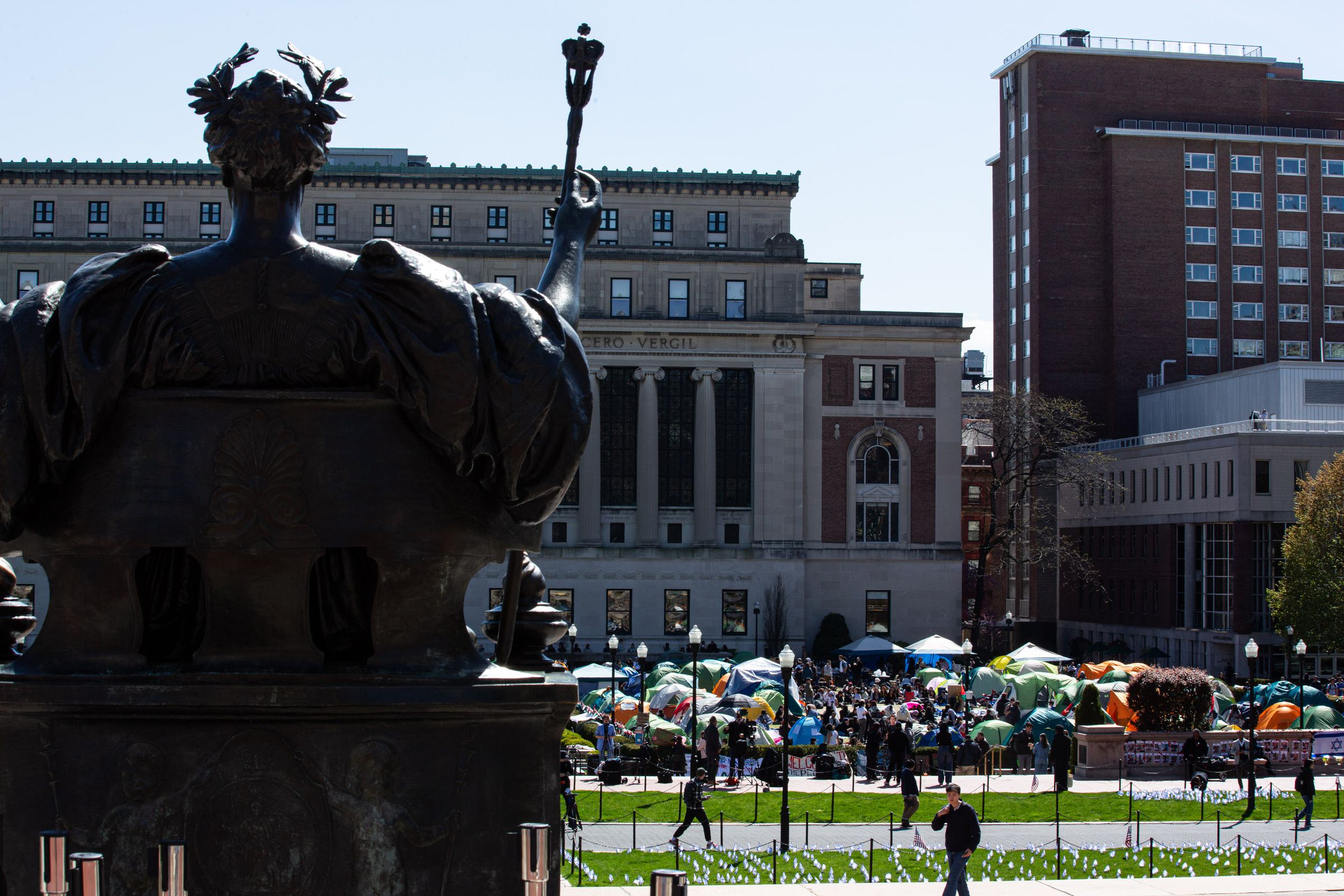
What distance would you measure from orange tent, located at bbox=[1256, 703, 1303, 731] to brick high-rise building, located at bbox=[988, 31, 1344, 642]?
5647 cm

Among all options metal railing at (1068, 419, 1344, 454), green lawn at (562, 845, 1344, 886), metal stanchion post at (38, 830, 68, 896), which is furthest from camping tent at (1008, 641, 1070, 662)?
metal stanchion post at (38, 830, 68, 896)

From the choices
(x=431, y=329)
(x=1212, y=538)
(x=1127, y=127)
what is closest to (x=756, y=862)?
(x=431, y=329)

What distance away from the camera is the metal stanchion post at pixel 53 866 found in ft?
13.8

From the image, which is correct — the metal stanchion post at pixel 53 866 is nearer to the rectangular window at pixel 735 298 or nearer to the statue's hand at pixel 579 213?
the statue's hand at pixel 579 213

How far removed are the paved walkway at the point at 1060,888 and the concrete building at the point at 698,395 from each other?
64.1 meters

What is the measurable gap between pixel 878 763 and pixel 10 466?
34.0 metres

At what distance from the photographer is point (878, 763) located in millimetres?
37438

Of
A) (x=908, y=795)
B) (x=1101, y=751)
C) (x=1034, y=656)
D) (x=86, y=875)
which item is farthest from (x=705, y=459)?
(x=86, y=875)

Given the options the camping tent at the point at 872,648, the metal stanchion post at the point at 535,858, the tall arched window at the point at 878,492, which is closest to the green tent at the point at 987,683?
the camping tent at the point at 872,648

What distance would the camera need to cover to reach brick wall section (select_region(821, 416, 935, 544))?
8600 cm

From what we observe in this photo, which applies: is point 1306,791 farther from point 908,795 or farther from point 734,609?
point 734,609

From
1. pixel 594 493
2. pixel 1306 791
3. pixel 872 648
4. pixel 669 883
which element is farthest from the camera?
pixel 594 493

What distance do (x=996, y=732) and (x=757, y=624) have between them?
45477mm

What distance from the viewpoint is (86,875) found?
13.5 ft
